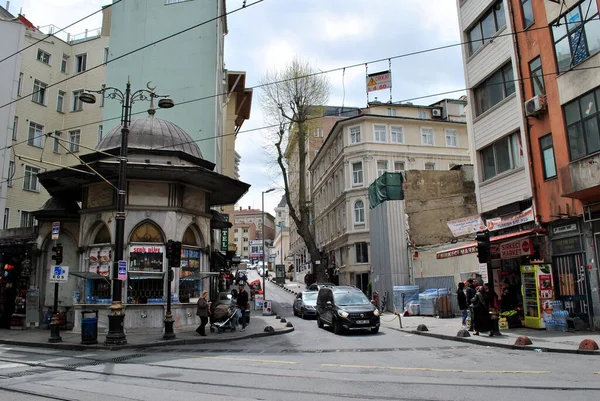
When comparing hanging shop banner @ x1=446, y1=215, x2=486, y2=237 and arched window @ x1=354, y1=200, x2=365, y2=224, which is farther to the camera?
arched window @ x1=354, y1=200, x2=365, y2=224

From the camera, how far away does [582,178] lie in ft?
46.0

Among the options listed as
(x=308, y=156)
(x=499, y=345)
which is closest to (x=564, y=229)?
(x=499, y=345)

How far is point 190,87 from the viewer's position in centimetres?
2977

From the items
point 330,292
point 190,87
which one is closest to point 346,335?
point 330,292

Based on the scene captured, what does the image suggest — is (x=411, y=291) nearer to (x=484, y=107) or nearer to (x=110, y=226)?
(x=484, y=107)

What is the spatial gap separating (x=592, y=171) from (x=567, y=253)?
3.22 meters

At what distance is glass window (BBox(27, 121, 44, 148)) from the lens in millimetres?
32806

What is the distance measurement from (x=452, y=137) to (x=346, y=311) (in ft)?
102

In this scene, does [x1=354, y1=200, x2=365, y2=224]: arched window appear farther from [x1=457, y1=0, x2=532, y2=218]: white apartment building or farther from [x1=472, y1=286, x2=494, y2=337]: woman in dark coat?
[x1=472, y1=286, x2=494, y2=337]: woman in dark coat

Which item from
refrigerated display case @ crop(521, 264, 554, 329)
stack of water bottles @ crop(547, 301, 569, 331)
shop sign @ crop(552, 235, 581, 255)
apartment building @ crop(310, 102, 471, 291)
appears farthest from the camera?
apartment building @ crop(310, 102, 471, 291)

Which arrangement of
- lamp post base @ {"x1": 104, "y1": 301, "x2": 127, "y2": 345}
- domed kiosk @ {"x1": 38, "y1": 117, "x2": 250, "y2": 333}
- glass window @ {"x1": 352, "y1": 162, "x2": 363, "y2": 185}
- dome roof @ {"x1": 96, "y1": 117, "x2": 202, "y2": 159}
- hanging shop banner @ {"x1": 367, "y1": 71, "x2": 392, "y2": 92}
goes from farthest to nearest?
1. glass window @ {"x1": 352, "y1": 162, "x2": 363, "y2": 185}
2. hanging shop banner @ {"x1": 367, "y1": 71, "x2": 392, "y2": 92}
3. dome roof @ {"x1": 96, "y1": 117, "x2": 202, "y2": 159}
4. domed kiosk @ {"x1": 38, "y1": 117, "x2": 250, "y2": 333}
5. lamp post base @ {"x1": 104, "y1": 301, "x2": 127, "y2": 345}

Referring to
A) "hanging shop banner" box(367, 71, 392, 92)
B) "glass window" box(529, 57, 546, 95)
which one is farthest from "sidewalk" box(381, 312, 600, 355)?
"hanging shop banner" box(367, 71, 392, 92)

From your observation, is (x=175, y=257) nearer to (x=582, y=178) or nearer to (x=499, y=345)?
(x=499, y=345)

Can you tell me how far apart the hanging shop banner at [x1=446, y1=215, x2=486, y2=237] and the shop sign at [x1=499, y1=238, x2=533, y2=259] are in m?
2.52
